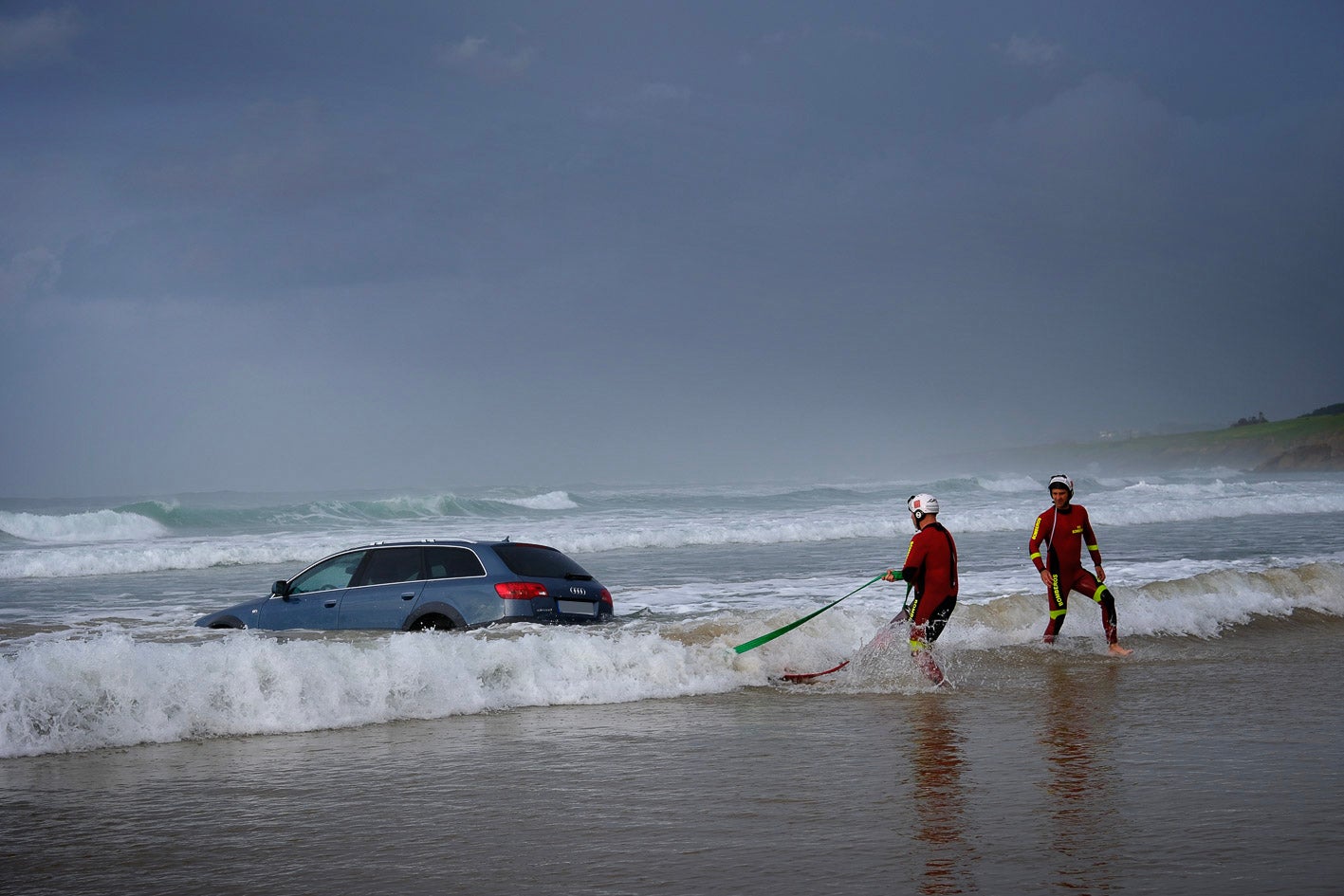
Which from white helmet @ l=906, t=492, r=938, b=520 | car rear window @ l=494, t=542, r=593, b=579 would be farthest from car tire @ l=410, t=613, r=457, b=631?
white helmet @ l=906, t=492, r=938, b=520

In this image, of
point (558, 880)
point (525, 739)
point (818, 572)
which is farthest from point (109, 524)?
point (558, 880)

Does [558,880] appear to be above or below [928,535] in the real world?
below

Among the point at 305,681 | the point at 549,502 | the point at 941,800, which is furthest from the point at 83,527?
the point at 941,800

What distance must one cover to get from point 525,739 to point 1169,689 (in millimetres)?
5197

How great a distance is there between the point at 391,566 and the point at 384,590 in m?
0.32

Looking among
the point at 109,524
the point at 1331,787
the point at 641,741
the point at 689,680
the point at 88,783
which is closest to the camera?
the point at 1331,787

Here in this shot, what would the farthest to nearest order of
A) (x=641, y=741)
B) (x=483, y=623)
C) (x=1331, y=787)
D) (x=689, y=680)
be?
(x=483, y=623)
(x=689, y=680)
(x=641, y=741)
(x=1331, y=787)

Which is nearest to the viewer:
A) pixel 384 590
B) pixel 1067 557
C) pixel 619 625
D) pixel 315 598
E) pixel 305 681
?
pixel 305 681

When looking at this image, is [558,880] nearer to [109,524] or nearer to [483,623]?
[483,623]

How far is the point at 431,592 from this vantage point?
12.1 meters

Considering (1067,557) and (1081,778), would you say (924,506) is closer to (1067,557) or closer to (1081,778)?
(1067,557)

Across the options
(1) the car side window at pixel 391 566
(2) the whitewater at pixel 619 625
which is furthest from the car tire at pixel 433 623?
(1) the car side window at pixel 391 566

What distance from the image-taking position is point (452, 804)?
618cm

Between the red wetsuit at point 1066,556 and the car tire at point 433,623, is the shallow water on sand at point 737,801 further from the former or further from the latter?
the car tire at point 433,623
